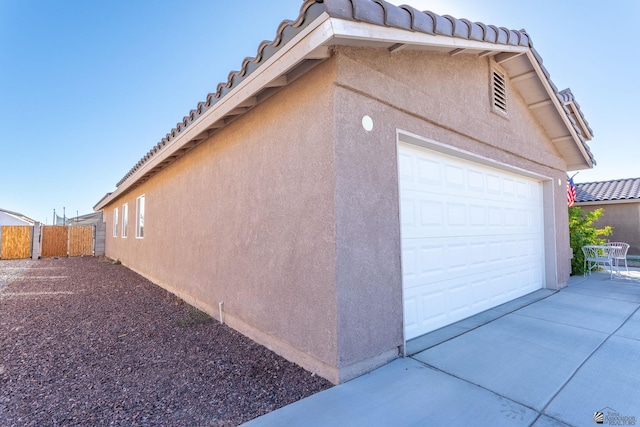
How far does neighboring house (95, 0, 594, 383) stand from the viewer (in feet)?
9.65

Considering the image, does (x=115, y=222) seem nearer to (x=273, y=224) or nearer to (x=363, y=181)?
(x=273, y=224)

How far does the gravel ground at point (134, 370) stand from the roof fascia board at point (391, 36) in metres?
3.16

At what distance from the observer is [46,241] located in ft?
56.1

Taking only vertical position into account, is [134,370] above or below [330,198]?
below

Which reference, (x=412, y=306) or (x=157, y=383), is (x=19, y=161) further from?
(x=412, y=306)

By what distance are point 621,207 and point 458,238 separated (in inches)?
696

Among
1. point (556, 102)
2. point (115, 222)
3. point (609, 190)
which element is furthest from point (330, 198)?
point (609, 190)

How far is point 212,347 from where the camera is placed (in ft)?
13.0

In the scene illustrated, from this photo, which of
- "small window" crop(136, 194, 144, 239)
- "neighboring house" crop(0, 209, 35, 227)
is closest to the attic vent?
"small window" crop(136, 194, 144, 239)

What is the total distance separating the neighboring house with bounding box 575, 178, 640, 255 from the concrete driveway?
15.4m

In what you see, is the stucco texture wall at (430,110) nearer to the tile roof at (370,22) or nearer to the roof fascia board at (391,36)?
the roof fascia board at (391,36)

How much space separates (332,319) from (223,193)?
3.03 meters

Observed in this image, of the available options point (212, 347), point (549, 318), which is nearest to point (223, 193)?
point (212, 347)

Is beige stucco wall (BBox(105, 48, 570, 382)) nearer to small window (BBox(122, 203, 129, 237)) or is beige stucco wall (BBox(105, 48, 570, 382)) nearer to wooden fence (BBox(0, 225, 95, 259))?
small window (BBox(122, 203, 129, 237))
